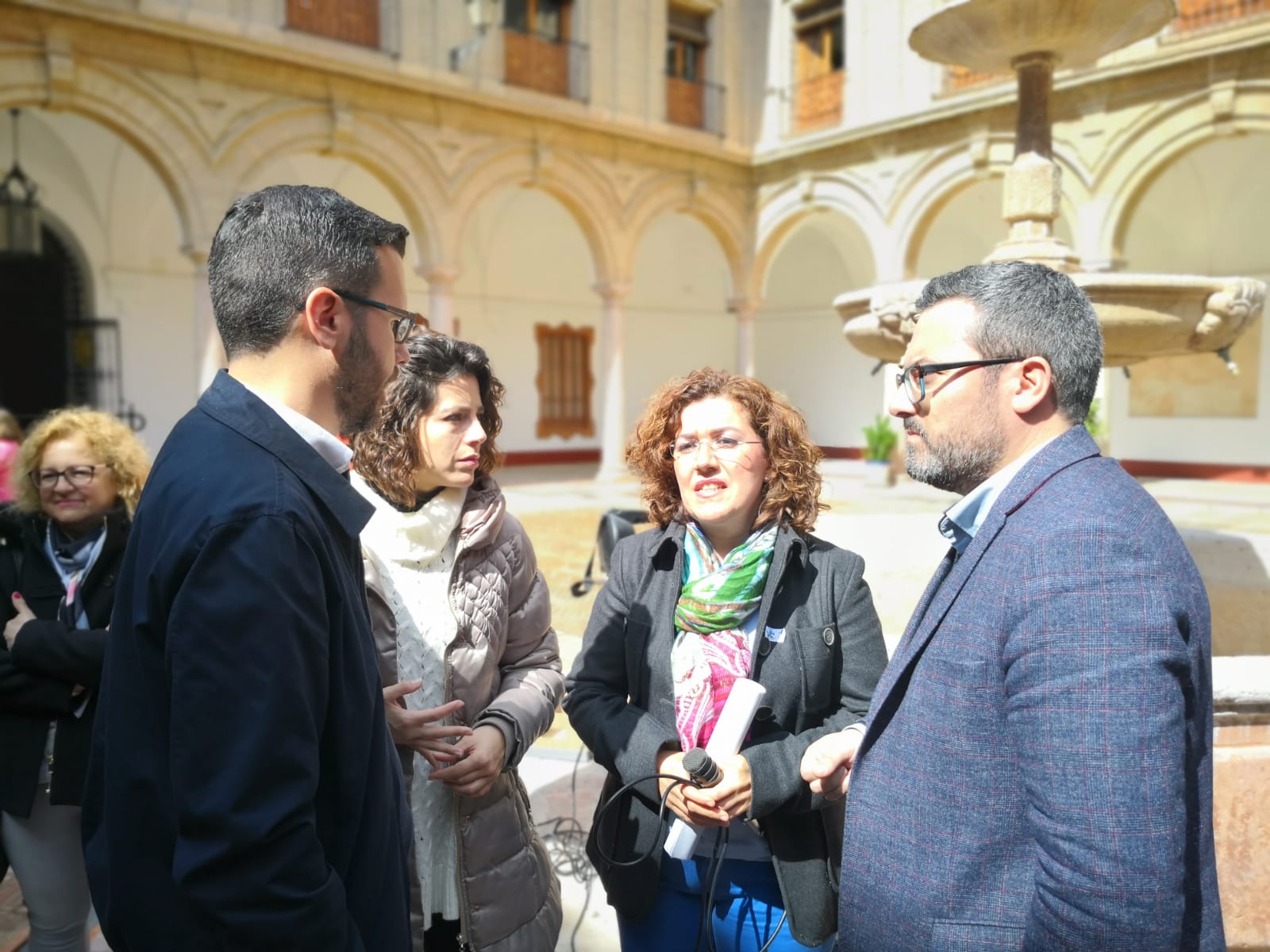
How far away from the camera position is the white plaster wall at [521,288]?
1802cm

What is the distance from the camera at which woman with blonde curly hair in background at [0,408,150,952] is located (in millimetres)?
2387

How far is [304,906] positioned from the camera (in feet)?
3.95

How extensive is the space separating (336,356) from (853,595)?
1164 millimetres

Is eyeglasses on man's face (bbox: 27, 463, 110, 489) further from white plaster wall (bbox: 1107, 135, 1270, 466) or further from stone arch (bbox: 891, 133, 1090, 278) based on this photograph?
white plaster wall (bbox: 1107, 135, 1270, 466)

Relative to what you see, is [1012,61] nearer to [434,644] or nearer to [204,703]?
[434,644]

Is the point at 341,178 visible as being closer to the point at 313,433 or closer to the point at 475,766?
→ the point at 475,766

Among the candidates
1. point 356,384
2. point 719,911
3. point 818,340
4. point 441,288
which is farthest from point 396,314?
point 818,340

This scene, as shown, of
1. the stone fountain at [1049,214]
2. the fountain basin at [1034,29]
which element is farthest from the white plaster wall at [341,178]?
the stone fountain at [1049,214]

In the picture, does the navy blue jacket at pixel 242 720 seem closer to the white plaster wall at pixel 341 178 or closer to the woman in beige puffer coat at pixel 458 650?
the woman in beige puffer coat at pixel 458 650

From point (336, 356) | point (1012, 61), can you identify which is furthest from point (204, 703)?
point (1012, 61)

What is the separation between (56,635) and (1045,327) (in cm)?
232

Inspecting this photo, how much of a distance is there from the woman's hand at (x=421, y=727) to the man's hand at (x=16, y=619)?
113 centimetres

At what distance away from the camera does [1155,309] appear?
4.43 metres

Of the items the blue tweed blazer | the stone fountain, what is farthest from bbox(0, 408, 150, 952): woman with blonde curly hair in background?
the stone fountain
